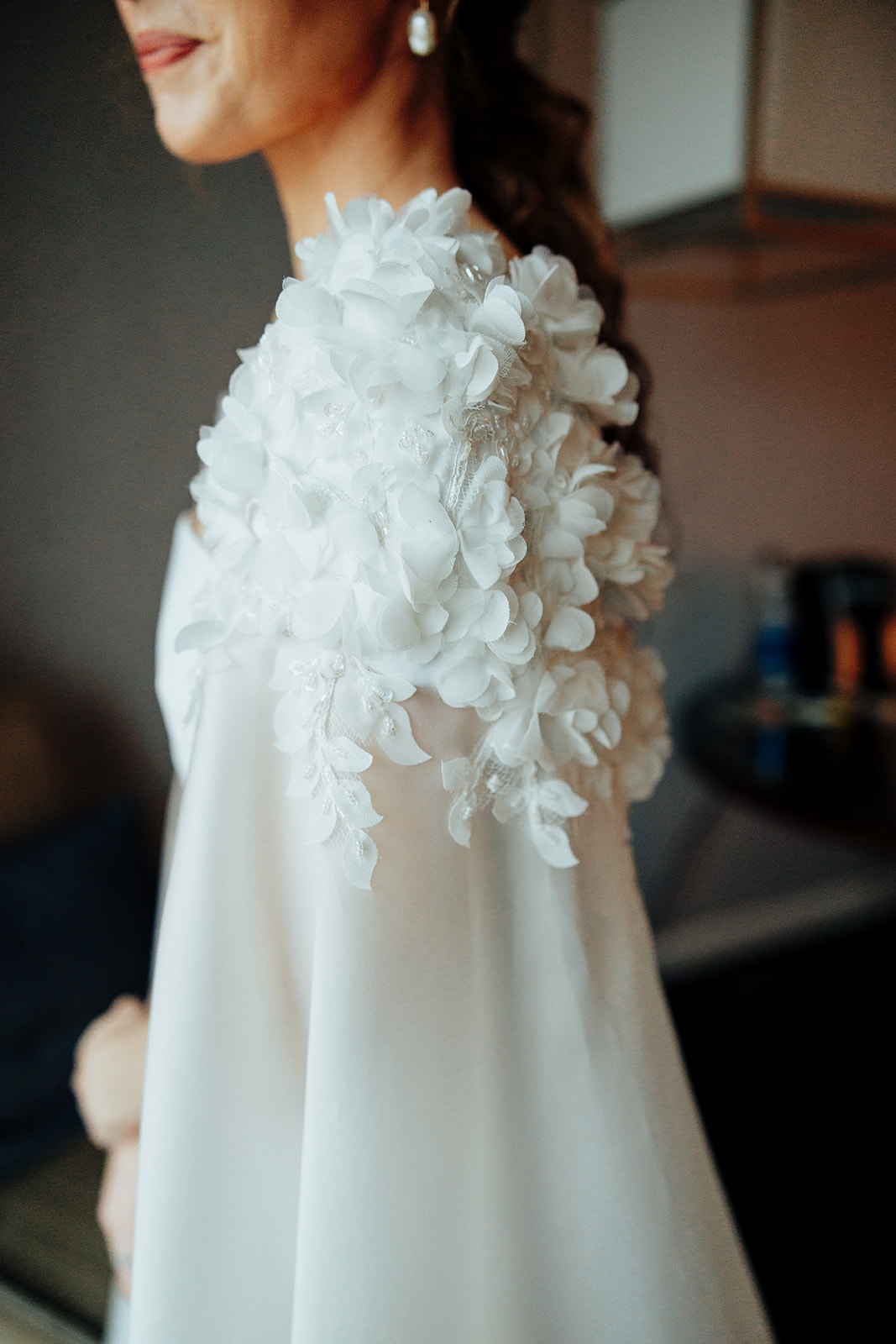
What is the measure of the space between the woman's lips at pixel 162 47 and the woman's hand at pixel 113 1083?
0.68 m

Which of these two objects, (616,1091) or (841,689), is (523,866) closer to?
(616,1091)

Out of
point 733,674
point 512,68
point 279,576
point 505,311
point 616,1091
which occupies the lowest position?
point 733,674

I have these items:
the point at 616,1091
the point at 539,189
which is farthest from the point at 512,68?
the point at 616,1091

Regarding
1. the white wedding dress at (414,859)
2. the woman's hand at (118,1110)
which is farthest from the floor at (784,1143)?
the white wedding dress at (414,859)

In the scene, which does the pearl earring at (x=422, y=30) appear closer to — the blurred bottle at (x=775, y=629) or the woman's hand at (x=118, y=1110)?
the woman's hand at (x=118, y=1110)

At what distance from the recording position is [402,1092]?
534 millimetres

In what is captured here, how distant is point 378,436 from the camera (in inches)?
19.0

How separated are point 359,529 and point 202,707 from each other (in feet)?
0.53

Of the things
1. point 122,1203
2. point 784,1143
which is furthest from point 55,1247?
point 784,1143

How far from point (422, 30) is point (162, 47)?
16 centimetres

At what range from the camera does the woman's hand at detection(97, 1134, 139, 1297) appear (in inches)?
26.3

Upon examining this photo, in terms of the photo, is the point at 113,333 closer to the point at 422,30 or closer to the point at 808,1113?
the point at 422,30

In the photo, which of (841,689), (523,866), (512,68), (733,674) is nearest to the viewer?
(523,866)

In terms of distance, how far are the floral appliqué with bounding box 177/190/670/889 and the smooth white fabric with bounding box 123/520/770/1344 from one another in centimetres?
3
